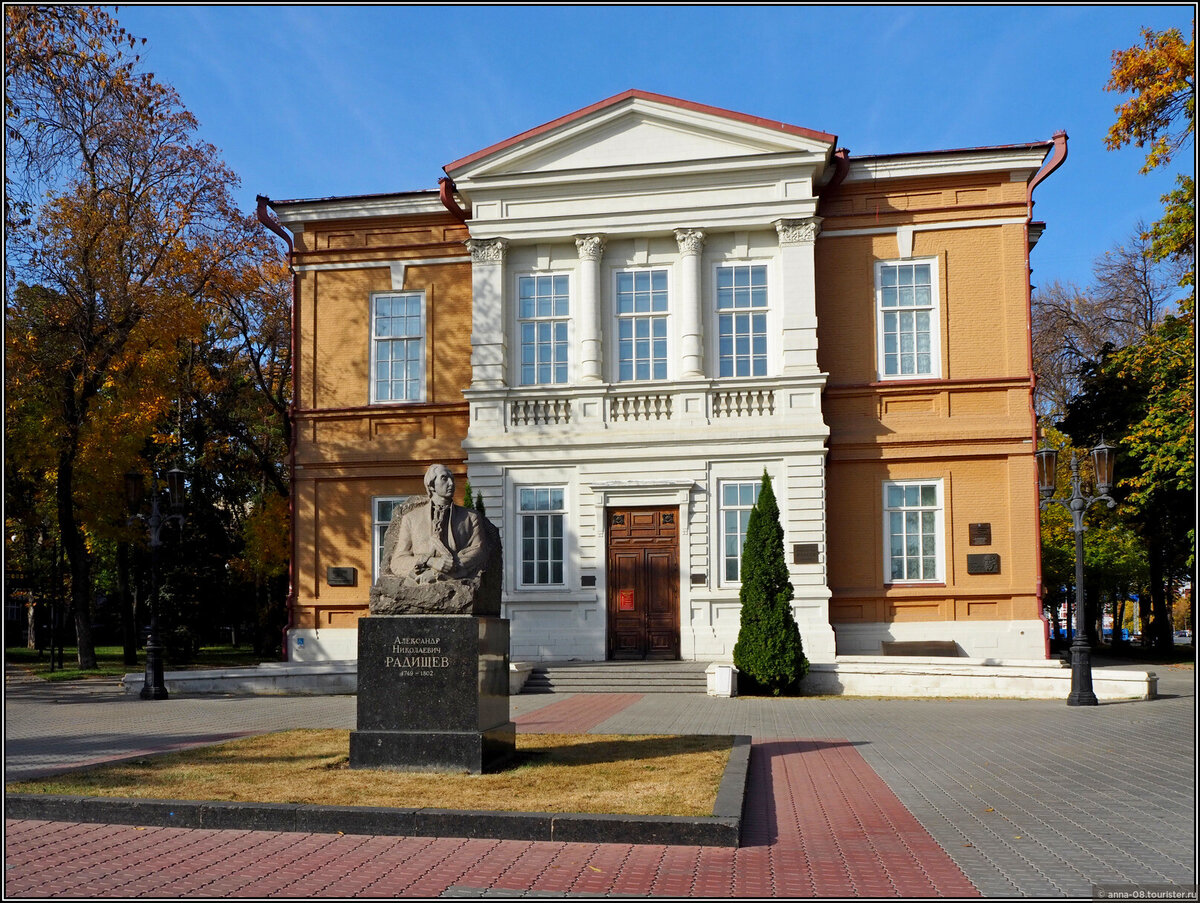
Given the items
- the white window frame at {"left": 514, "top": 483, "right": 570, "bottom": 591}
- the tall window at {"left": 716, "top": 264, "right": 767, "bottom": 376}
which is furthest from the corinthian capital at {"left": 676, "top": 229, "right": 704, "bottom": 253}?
the white window frame at {"left": 514, "top": 483, "right": 570, "bottom": 591}

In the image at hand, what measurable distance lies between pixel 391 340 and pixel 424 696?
16502 millimetres

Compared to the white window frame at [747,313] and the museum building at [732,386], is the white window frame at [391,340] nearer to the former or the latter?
the museum building at [732,386]

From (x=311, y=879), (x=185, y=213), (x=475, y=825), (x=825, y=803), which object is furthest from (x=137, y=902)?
(x=185, y=213)

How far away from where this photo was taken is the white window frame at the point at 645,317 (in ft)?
78.6

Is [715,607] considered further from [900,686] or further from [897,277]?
[897,277]

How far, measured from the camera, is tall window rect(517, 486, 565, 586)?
23.7 metres

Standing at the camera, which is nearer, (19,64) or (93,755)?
(93,755)

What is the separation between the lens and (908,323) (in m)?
23.7

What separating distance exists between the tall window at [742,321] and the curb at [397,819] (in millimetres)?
15519

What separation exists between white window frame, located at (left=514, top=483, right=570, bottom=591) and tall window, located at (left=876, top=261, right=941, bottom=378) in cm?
746

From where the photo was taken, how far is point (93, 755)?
12367mm

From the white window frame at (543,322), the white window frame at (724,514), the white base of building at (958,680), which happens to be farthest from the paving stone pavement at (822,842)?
the white window frame at (543,322)

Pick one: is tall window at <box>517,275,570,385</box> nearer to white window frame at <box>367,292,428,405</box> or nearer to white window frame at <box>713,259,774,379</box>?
white window frame at <box>367,292,428,405</box>

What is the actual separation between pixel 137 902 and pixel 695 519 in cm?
1729
